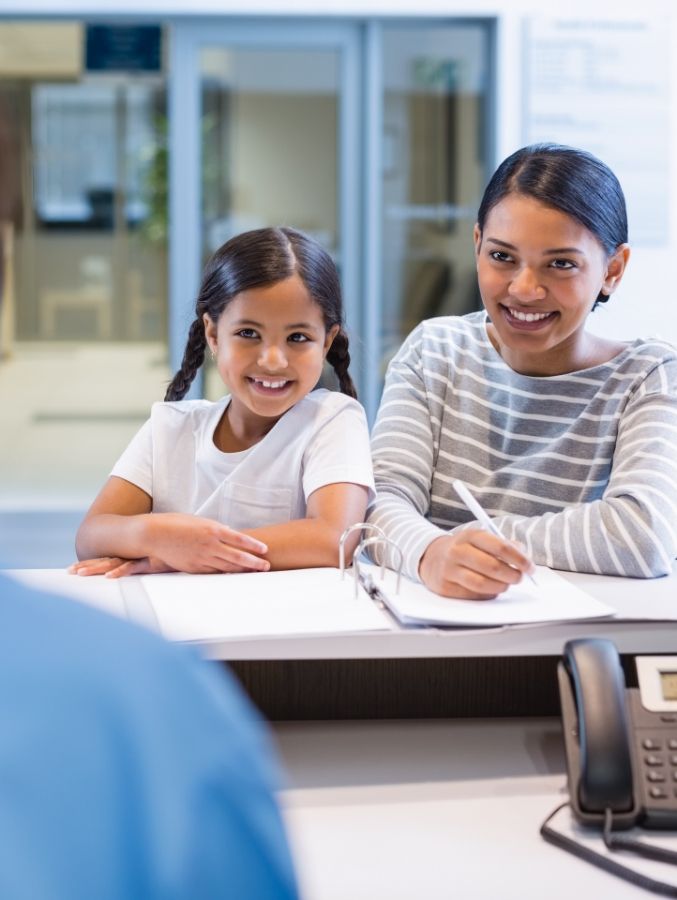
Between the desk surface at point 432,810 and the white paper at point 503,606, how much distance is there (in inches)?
6.9

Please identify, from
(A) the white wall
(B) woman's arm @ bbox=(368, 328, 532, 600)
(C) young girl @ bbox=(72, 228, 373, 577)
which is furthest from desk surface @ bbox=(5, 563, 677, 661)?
(A) the white wall

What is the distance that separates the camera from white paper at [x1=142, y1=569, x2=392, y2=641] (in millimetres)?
1124

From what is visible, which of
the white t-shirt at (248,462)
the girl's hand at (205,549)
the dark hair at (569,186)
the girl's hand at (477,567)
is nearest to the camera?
the girl's hand at (477,567)

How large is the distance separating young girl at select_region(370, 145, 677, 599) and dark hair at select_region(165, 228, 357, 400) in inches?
5.0

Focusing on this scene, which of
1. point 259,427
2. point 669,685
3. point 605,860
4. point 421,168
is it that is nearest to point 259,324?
point 259,427

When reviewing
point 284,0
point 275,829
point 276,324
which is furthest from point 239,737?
point 284,0

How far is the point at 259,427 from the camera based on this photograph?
180 cm

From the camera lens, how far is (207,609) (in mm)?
1203

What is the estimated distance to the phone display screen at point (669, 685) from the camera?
3.70 ft

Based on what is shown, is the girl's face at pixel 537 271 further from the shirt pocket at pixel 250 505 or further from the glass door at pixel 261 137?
the glass door at pixel 261 137

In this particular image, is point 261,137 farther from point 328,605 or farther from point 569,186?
point 328,605

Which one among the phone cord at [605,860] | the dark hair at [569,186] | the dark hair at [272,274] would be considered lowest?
the phone cord at [605,860]

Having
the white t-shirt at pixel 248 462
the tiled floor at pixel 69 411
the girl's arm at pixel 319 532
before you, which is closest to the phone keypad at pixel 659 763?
the girl's arm at pixel 319 532

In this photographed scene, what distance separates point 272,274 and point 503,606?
2.25ft
